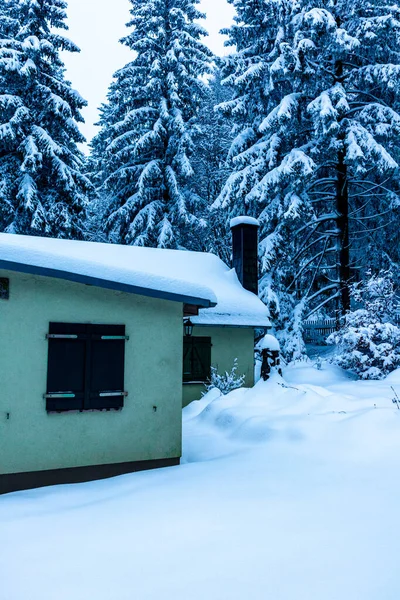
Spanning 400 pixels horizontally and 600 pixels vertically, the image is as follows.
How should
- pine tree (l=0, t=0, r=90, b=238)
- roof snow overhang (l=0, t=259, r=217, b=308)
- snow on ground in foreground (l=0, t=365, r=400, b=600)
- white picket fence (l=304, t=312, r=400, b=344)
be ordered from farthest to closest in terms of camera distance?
white picket fence (l=304, t=312, r=400, b=344) < pine tree (l=0, t=0, r=90, b=238) < roof snow overhang (l=0, t=259, r=217, b=308) < snow on ground in foreground (l=0, t=365, r=400, b=600)

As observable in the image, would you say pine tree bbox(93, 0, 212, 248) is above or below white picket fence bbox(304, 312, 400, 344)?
above

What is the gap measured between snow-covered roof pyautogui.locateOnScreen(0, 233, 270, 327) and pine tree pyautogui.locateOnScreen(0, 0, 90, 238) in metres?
5.74

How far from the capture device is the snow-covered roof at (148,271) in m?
6.99

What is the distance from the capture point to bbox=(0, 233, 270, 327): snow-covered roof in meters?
6.99

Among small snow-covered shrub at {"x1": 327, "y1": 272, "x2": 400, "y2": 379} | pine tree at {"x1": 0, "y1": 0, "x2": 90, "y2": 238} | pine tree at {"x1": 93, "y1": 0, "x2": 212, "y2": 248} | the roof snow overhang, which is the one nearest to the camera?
the roof snow overhang

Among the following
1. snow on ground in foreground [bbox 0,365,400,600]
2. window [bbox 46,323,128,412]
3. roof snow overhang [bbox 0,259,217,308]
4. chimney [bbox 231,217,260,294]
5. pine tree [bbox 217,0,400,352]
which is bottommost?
snow on ground in foreground [bbox 0,365,400,600]

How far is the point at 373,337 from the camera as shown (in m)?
16.5

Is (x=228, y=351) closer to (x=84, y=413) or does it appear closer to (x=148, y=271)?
(x=148, y=271)

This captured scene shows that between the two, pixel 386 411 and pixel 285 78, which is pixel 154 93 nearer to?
pixel 285 78

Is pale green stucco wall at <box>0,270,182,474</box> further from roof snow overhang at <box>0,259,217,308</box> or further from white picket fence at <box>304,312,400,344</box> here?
white picket fence at <box>304,312,400,344</box>

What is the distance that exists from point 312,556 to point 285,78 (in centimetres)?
1953

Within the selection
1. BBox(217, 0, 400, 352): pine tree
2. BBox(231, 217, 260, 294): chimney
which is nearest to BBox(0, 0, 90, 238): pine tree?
BBox(217, 0, 400, 352): pine tree

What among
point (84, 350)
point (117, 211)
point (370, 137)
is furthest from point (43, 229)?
point (84, 350)

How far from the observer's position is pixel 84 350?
7.57 metres
